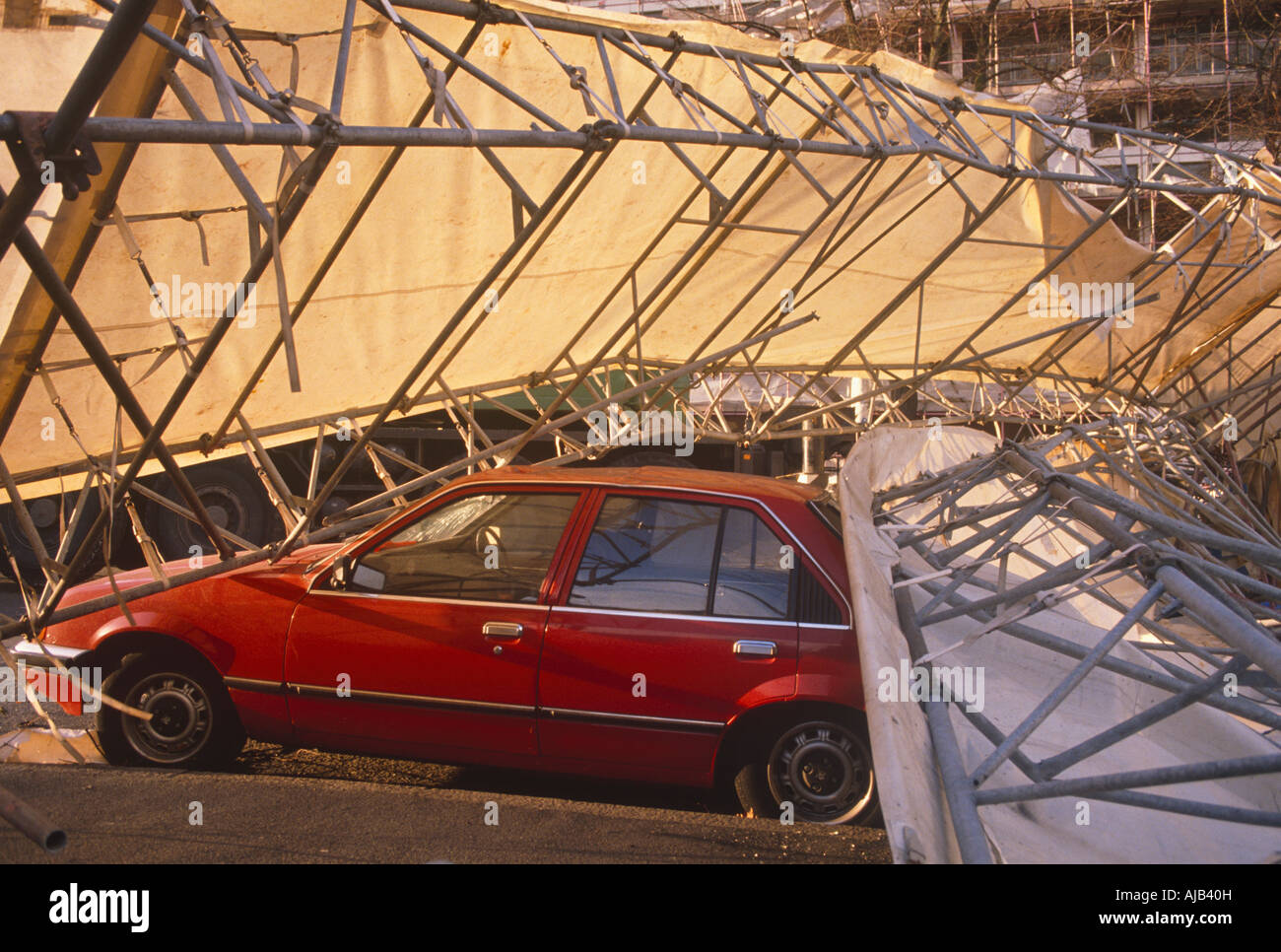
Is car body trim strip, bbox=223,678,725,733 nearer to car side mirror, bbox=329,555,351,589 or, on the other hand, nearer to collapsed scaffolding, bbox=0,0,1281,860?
car side mirror, bbox=329,555,351,589

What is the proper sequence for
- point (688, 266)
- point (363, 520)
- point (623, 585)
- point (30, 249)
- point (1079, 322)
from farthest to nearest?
point (1079, 322) < point (688, 266) < point (363, 520) < point (623, 585) < point (30, 249)

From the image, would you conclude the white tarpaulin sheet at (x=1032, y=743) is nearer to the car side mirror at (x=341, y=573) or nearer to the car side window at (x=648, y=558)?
the car side window at (x=648, y=558)

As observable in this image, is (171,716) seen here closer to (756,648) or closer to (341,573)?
(341,573)

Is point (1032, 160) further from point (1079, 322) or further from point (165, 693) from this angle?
point (165, 693)

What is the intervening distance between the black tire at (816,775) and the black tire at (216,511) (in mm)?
9365

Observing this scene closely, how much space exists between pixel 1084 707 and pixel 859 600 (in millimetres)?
1432

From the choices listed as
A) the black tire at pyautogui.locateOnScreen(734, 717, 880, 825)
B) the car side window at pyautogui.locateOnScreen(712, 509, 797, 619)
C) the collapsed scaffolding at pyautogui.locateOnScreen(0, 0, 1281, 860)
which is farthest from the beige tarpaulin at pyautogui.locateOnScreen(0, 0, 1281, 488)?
the black tire at pyautogui.locateOnScreen(734, 717, 880, 825)

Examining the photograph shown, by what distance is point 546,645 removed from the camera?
4.51 metres

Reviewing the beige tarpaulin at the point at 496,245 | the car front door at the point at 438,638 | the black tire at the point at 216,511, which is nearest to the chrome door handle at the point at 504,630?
the car front door at the point at 438,638

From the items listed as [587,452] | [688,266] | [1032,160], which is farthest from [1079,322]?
[587,452]

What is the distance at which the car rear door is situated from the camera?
172 inches

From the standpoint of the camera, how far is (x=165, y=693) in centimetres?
490
